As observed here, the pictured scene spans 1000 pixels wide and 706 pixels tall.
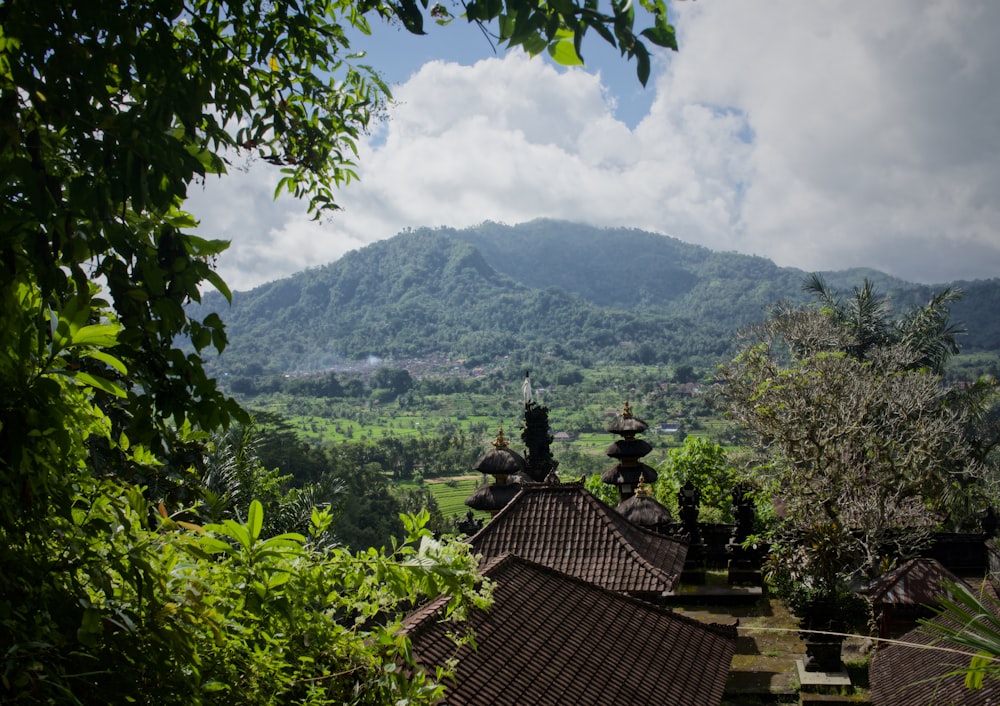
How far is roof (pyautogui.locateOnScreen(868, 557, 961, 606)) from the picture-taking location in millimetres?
11180

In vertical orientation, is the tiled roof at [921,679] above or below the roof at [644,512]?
below

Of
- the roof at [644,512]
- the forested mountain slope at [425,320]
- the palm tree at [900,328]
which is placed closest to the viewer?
the roof at [644,512]

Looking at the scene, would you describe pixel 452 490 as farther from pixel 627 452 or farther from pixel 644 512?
pixel 644 512

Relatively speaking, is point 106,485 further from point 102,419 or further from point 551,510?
point 551,510

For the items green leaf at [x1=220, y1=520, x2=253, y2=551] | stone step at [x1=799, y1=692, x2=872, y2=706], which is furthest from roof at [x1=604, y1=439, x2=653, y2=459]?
green leaf at [x1=220, y1=520, x2=253, y2=551]

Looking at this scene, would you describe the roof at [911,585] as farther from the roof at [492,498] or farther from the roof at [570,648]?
the roof at [492,498]

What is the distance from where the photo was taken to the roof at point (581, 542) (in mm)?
10195

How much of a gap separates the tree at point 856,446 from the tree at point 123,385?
45.1ft

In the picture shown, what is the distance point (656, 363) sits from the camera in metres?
121

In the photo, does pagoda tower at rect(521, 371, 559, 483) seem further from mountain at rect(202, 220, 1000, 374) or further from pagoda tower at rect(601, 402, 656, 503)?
mountain at rect(202, 220, 1000, 374)

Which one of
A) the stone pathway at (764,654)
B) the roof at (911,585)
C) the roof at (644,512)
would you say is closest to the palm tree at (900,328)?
the roof at (644,512)

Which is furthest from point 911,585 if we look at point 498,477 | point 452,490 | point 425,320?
point 425,320

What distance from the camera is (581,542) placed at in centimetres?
1071

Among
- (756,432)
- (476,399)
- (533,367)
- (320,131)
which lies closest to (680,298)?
(533,367)
